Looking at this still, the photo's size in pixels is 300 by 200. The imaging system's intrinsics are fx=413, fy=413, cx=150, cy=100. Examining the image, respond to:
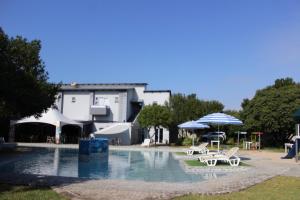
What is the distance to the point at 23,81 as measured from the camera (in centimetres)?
2503

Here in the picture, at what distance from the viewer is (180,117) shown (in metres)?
48.8

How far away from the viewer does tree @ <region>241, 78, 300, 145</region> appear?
1608 inches

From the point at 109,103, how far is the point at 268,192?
4214 centimetres

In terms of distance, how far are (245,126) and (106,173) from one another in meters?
28.8

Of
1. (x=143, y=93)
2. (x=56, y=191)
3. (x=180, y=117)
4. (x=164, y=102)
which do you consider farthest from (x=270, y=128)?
(x=56, y=191)

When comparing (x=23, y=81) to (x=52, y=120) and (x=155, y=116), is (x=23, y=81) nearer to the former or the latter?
(x=52, y=120)

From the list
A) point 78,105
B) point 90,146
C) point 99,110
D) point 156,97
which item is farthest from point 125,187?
point 78,105

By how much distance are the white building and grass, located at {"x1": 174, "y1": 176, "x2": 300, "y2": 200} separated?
36.8 meters

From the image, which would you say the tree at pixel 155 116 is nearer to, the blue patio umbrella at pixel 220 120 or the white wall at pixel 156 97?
the white wall at pixel 156 97

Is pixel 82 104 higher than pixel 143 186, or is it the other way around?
pixel 82 104

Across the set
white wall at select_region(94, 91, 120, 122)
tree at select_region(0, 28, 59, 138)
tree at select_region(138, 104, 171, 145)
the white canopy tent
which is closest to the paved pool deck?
tree at select_region(0, 28, 59, 138)

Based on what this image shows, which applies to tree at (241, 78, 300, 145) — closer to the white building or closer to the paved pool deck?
the white building

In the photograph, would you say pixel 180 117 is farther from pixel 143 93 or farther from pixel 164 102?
pixel 143 93

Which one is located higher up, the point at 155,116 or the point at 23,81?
the point at 23,81
